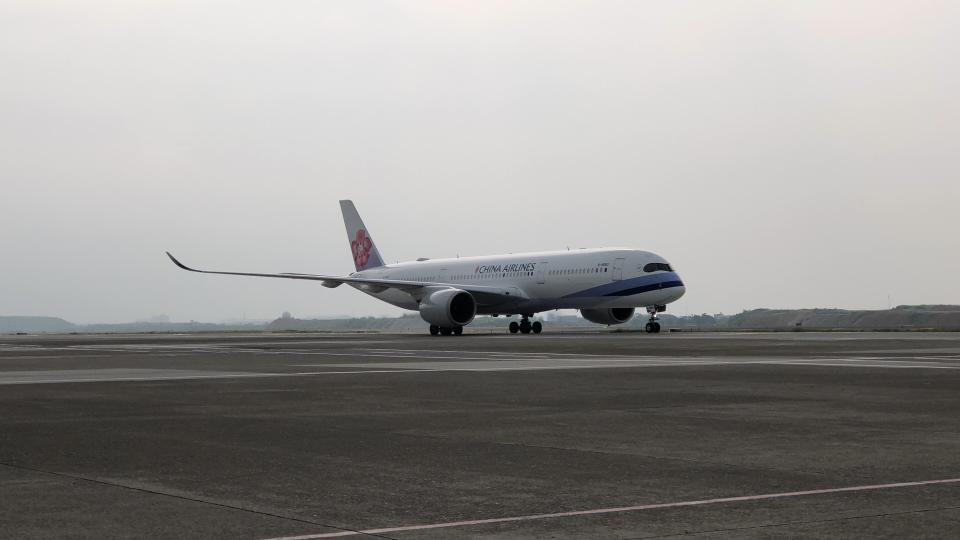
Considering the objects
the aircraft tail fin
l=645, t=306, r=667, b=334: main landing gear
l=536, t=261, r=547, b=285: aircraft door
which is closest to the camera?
l=645, t=306, r=667, b=334: main landing gear

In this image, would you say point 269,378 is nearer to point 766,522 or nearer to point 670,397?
point 670,397

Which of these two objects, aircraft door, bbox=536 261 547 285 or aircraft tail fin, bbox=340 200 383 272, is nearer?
aircraft door, bbox=536 261 547 285

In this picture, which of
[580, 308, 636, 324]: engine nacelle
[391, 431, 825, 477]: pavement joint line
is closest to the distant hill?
[580, 308, 636, 324]: engine nacelle

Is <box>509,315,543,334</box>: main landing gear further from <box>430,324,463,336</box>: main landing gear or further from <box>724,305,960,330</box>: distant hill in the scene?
<box>724,305,960,330</box>: distant hill

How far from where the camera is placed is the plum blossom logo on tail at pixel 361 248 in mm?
71938

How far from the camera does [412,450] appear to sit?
32.5 ft

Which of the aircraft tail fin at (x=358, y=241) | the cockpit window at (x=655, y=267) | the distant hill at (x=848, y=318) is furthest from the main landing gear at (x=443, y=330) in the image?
the distant hill at (x=848, y=318)

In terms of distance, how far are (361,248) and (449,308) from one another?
1956cm

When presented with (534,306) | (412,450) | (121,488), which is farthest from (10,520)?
(534,306)

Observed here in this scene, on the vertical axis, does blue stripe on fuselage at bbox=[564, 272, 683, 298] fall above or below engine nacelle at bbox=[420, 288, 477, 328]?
above

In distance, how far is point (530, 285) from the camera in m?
56.8

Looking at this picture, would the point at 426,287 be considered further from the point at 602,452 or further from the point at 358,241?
the point at 602,452

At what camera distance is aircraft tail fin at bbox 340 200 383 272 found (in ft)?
234

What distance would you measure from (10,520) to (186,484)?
1.52 m
